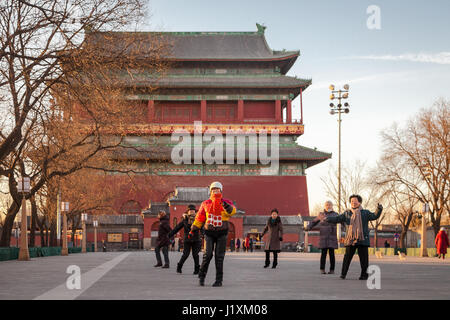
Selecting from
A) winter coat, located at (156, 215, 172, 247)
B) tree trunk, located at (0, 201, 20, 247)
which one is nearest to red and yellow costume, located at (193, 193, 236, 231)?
winter coat, located at (156, 215, 172, 247)

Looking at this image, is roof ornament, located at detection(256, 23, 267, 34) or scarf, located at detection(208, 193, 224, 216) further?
roof ornament, located at detection(256, 23, 267, 34)

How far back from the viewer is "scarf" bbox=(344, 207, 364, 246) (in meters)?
11.7

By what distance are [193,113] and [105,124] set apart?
38773 millimetres

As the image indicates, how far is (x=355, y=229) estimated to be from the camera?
465 inches

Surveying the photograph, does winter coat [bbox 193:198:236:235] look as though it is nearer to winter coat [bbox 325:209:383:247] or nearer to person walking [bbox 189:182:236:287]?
person walking [bbox 189:182:236:287]

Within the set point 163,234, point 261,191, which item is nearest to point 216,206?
point 163,234

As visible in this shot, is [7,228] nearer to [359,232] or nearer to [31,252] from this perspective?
[31,252]

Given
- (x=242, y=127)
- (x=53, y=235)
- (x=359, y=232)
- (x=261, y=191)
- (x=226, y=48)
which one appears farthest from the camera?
→ (x=226, y=48)

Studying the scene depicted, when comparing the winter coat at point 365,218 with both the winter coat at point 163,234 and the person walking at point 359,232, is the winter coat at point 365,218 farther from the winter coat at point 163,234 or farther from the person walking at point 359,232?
the winter coat at point 163,234

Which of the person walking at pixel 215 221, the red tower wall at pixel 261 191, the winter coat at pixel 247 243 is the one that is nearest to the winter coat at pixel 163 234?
the person walking at pixel 215 221

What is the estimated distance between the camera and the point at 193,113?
58.6 m

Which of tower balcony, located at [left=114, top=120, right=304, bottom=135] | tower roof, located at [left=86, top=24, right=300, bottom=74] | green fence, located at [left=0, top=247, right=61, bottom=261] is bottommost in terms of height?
green fence, located at [left=0, top=247, right=61, bottom=261]
